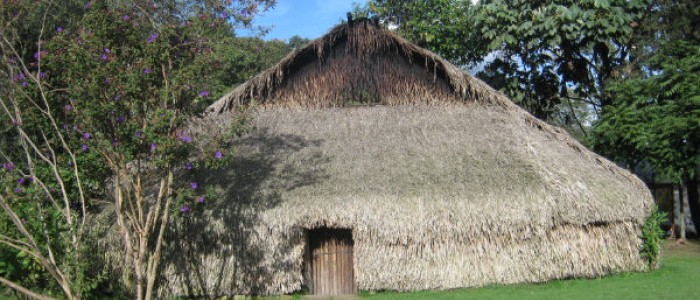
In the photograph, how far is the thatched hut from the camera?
369 inches

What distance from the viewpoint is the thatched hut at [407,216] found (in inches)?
369

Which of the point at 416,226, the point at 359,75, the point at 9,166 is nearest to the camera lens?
the point at 9,166

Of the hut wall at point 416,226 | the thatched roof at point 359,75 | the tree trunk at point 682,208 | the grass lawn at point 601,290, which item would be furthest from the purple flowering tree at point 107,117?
the tree trunk at point 682,208

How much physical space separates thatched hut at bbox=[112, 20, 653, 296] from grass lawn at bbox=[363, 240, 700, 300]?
170 mm

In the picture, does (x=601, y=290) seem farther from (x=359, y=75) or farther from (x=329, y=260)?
(x=359, y=75)

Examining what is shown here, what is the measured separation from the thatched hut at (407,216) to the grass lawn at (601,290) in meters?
0.17

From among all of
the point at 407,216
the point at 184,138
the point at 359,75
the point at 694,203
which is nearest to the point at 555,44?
the point at 359,75

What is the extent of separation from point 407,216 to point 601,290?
3.46 metres

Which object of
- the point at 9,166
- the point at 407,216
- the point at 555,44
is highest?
the point at 555,44

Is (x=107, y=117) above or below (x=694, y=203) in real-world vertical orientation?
above

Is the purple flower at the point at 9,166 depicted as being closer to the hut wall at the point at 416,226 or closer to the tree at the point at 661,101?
the hut wall at the point at 416,226

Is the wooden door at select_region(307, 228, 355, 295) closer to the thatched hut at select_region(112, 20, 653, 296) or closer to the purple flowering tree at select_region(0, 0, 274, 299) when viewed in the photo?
the thatched hut at select_region(112, 20, 653, 296)

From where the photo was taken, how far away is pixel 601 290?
355 inches

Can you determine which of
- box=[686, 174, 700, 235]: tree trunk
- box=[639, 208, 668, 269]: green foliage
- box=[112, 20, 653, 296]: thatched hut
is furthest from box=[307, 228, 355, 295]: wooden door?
box=[686, 174, 700, 235]: tree trunk
